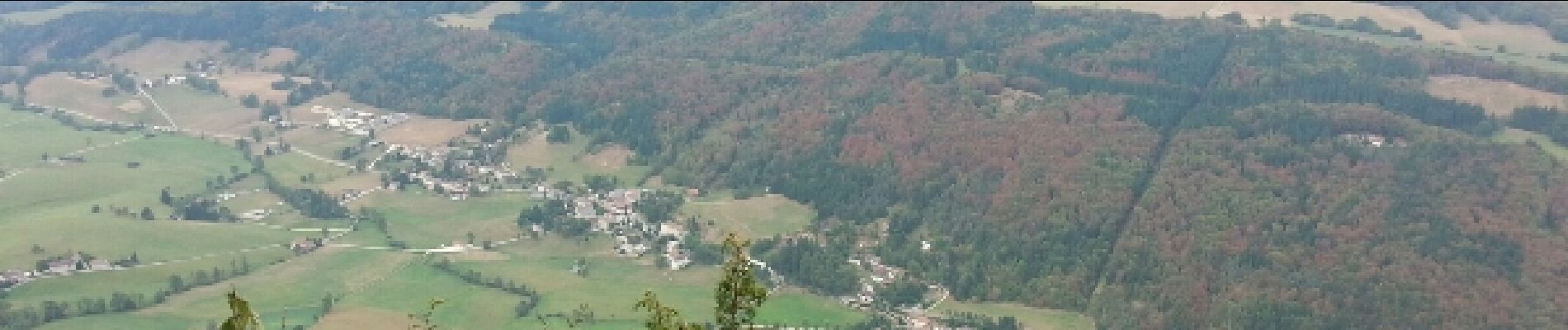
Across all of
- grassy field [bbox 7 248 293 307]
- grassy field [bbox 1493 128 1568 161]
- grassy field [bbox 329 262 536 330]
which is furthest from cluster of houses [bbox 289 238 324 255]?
grassy field [bbox 1493 128 1568 161]

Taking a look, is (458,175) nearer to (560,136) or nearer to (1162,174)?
(560,136)

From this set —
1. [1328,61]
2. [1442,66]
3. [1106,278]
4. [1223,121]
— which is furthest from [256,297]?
[1442,66]

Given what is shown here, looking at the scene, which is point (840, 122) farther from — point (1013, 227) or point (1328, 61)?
point (1328, 61)

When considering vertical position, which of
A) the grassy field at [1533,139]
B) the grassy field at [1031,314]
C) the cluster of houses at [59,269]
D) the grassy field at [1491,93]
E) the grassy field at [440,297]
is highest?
the grassy field at [1491,93]

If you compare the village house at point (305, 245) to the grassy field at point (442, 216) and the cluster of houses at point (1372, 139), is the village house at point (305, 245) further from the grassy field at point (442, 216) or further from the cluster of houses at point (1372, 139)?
the cluster of houses at point (1372, 139)

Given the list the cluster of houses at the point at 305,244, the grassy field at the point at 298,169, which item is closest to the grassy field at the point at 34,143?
the grassy field at the point at 298,169
